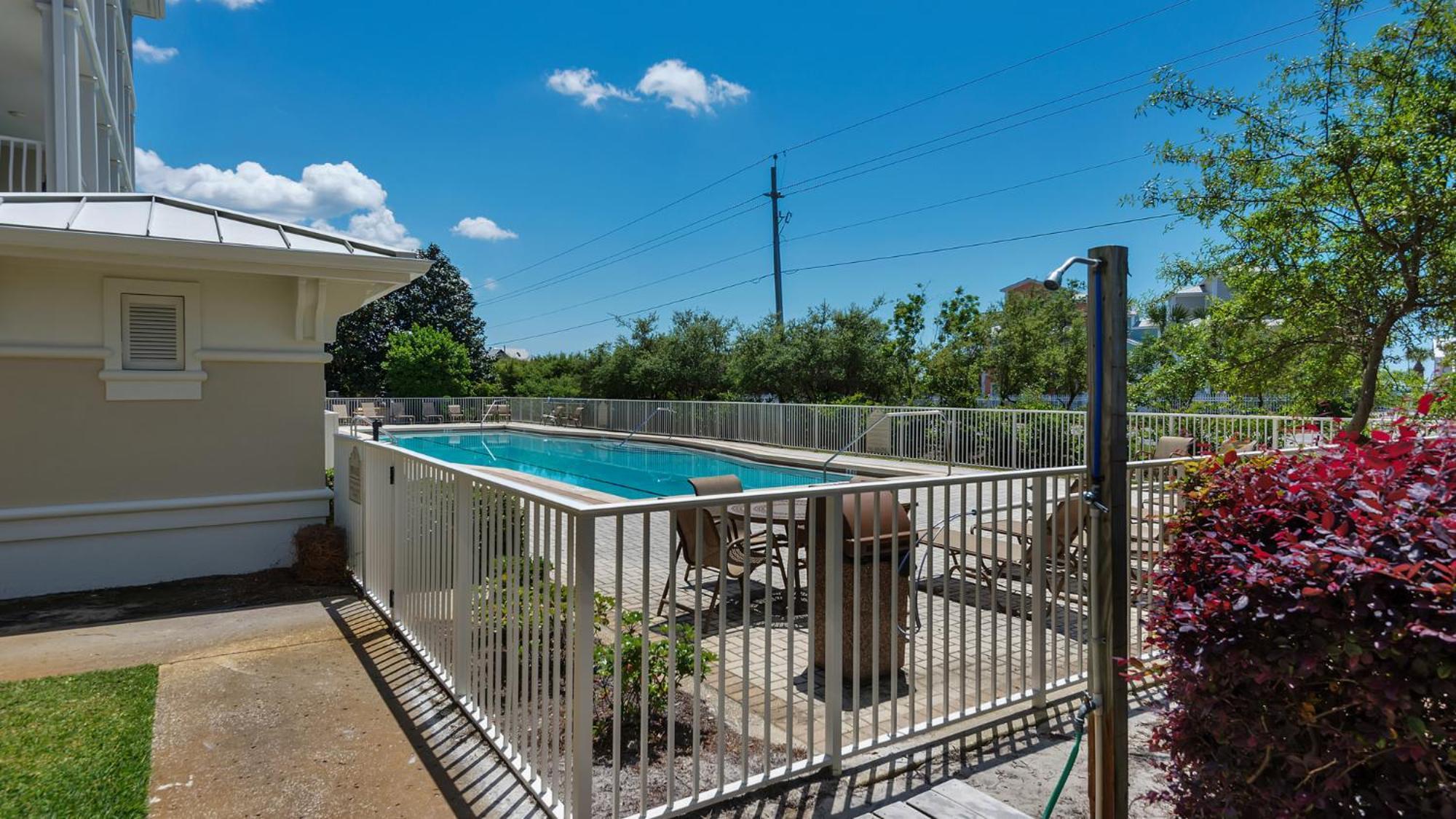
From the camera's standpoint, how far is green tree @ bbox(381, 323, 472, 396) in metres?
34.9

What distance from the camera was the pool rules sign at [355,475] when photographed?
5.30m

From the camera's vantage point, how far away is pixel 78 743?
9.93 feet

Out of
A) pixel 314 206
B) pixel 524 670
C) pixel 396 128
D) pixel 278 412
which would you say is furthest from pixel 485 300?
pixel 524 670

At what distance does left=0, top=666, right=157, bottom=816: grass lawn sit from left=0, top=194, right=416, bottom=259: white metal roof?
2826mm

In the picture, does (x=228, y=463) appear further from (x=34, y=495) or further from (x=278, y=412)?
(x=34, y=495)

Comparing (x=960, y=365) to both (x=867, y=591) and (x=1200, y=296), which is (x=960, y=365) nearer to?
(x=867, y=591)

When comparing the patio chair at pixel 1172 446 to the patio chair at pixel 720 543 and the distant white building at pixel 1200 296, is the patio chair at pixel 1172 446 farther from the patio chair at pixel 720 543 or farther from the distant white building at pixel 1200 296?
the patio chair at pixel 720 543

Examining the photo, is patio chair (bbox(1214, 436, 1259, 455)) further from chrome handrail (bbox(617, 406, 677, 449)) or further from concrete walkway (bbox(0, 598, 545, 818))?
chrome handrail (bbox(617, 406, 677, 449))

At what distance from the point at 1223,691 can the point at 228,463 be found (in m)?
6.35

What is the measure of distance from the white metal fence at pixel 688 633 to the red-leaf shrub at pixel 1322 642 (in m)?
1.02

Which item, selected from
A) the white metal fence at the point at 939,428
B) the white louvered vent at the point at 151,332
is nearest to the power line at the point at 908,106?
the white metal fence at the point at 939,428

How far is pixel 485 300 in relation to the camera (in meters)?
59.9

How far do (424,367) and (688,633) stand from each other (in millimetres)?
34313

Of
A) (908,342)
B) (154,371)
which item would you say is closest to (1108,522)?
(154,371)
